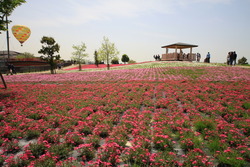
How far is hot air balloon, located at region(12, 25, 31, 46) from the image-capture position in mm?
44625

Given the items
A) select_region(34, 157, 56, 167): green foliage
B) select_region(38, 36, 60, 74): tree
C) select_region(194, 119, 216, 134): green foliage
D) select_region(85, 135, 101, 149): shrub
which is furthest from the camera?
select_region(38, 36, 60, 74): tree

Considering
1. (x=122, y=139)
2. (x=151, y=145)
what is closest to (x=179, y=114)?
(x=151, y=145)

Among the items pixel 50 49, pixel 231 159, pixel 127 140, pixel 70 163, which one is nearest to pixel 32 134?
pixel 70 163

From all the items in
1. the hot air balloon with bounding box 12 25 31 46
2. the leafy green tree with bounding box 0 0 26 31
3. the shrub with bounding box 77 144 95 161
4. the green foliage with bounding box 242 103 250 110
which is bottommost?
the shrub with bounding box 77 144 95 161

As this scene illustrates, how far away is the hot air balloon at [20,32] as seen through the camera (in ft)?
146

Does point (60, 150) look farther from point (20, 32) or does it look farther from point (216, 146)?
point (20, 32)

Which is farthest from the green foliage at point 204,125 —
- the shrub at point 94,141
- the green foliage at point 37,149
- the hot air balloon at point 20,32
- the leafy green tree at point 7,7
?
the hot air balloon at point 20,32

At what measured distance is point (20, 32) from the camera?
45.1 metres

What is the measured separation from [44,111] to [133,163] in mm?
6307

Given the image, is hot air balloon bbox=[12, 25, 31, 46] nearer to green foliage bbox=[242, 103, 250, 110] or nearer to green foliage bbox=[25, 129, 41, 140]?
green foliage bbox=[25, 129, 41, 140]

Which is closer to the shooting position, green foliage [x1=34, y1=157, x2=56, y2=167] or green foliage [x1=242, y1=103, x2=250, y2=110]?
green foliage [x1=34, y1=157, x2=56, y2=167]

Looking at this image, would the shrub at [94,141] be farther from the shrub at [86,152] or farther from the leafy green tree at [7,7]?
the leafy green tree at [7,7]

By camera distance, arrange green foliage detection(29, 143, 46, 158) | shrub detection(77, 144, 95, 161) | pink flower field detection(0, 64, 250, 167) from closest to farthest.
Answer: pink flower field detection(0, 64, 250, 167), shrub detection(77, 144, 95, 161), green foliage detection(29, 143, 46, 158)

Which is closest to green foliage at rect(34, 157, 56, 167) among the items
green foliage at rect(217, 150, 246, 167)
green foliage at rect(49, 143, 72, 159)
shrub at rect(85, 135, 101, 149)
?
green foliage at rect(49, 143, 72, 159)
